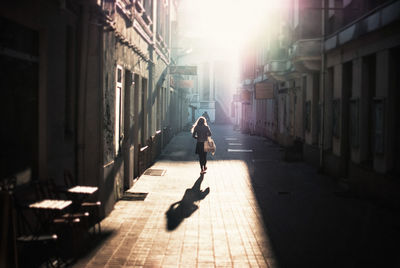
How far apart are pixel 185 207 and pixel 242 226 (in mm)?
1944

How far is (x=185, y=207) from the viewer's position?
33.5 feet

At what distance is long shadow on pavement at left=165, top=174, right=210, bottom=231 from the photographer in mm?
8891

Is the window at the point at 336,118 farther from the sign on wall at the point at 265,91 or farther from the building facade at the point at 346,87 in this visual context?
the sign on wall at the point at 265,91

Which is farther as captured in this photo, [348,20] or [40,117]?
[348,20]

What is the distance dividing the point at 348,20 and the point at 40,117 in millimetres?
11038

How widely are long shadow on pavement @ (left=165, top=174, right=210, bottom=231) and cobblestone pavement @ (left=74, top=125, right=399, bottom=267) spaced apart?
0.6 inches

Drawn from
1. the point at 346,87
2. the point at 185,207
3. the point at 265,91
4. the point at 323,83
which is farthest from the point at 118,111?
the point at 265,91

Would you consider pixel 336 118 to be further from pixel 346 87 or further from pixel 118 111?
pixel 118 111

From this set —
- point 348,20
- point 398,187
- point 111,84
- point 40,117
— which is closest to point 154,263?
point 40,117

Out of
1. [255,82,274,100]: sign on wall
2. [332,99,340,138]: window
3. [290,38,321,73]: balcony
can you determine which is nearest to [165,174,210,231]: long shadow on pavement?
[332,99,340,138]: window

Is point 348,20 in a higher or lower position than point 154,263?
higher

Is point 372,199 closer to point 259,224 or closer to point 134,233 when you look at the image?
point 259,224

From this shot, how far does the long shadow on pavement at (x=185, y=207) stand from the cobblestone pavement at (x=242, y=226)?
16 mm

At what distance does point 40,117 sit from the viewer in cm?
675
